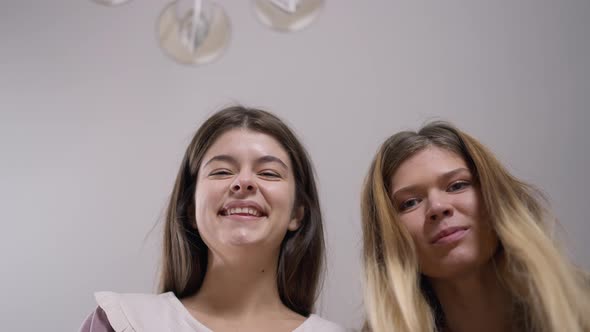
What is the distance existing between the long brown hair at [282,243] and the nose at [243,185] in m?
0.20

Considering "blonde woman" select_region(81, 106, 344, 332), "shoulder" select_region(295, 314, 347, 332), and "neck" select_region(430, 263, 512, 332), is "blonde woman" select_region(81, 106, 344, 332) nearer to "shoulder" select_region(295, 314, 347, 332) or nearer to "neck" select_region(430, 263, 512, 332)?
"shoulder" select_region(295, 314, 347, 332)

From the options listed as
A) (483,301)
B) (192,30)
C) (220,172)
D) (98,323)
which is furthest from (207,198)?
(483,301)

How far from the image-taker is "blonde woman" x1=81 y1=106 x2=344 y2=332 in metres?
1.75

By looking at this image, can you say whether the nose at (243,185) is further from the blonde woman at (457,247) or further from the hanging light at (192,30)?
the hanging light at (192,30)

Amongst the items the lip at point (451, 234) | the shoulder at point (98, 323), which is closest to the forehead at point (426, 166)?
the lip at point (451, 234)

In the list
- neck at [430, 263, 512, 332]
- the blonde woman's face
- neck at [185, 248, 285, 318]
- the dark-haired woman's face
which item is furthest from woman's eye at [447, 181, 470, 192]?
neck at [185, 248, 285, 318]

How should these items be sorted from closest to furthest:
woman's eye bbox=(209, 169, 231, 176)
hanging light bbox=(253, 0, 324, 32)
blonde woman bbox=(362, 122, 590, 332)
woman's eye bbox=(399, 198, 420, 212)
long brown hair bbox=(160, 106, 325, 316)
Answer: hanging light bbox=(253, 0, 324, 32) < blonde woman bbox=(362, 122, 590, 332) < woman's eye bbox=(399, 198, 420, 212) < woman's eye bbox=(209, 169, 231, 176) < long brown hair bbox=(160, 106, 325, 316)

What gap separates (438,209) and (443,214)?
24 mm

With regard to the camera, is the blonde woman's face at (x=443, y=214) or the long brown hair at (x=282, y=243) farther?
the long brown hair at (x=282, y=243)

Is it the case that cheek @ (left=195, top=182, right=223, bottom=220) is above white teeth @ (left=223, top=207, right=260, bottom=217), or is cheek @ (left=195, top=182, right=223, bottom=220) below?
above

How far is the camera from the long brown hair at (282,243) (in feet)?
6.33

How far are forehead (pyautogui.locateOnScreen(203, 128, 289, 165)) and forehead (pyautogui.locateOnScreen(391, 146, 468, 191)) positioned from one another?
363 millimetres

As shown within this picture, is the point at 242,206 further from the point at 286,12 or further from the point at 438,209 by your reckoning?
the point at 286,12

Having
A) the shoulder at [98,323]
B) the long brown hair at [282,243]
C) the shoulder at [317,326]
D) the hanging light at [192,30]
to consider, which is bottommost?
the shoulder at [317,326]
